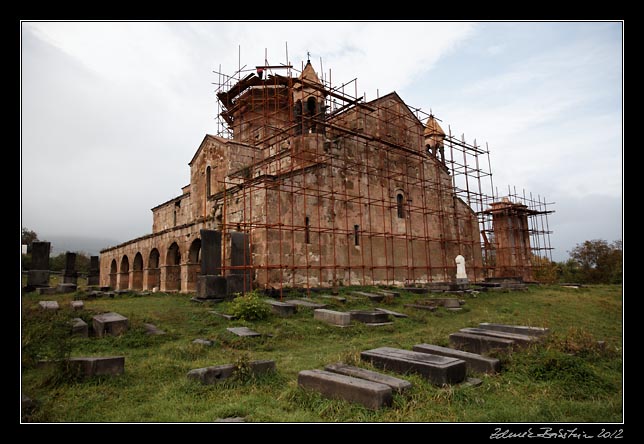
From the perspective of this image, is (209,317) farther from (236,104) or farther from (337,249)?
(236,104)

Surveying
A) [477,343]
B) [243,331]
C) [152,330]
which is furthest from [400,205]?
[152,330]

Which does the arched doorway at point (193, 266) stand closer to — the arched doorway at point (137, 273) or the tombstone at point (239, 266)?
the tombstone at point (239, 266)

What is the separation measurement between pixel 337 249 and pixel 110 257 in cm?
1751

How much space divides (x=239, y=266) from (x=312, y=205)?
4.39 meters

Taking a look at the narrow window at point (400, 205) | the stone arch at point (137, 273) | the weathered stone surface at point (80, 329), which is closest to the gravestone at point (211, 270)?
the weathered stone surface at point (80, 329)

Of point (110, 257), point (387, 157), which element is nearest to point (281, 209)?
point (387, 157)

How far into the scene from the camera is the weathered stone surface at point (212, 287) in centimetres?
1225

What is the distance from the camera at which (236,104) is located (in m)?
22.7

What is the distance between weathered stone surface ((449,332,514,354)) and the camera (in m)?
6.15

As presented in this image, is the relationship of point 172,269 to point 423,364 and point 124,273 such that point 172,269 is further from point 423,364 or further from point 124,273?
point 423,364

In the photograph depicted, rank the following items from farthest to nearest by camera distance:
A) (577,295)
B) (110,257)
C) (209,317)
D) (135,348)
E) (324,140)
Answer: (110,257), (324,140), (577,295), (209,317), (135,348)

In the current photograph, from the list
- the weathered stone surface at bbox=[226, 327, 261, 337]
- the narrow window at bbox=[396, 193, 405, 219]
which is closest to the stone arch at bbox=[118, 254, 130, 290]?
the narrow window at bbox=[396, 193, 405, 219]
